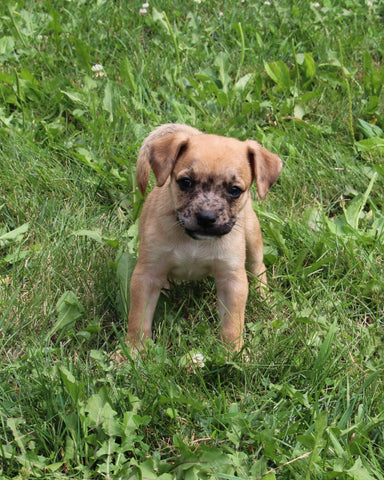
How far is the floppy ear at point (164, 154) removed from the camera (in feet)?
10.9

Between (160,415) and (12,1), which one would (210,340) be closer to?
(160,415)

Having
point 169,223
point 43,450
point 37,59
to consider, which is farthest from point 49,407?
point 37,59

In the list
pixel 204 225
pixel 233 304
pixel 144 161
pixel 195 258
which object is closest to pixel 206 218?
pixel 204 225

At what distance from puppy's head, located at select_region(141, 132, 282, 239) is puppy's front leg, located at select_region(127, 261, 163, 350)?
1.37ft

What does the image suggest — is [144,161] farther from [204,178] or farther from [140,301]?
[140,301]

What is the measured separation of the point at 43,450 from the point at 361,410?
1.50 meters

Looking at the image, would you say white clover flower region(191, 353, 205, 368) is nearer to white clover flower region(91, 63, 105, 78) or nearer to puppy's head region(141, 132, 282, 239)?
puppy's head region(141, 132, 282, 239)

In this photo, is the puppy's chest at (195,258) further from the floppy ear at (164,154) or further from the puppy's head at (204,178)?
the floppy ear at (164,154)

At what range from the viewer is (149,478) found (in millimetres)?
2646

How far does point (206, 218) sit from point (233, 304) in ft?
2.16

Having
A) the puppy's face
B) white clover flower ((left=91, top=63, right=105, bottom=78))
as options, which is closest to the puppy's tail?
the puppy's face

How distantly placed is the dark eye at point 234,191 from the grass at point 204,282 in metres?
0.66

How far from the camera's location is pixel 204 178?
3281mm

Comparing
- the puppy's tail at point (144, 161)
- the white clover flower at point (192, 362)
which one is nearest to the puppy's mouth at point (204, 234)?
the puppy's tail at point (144, 161)
